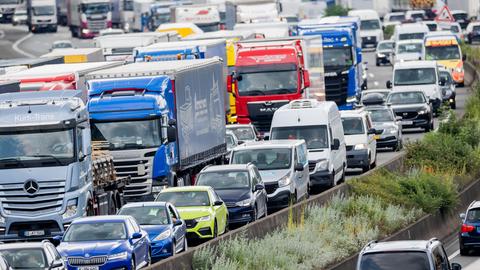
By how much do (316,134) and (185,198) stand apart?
10.0 metres

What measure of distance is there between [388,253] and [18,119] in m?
10.8

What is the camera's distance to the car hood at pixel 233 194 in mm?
32469

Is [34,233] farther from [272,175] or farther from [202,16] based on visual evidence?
[202,16]

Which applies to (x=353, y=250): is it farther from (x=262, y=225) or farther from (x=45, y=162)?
(x=45, y=162)

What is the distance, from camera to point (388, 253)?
20.7 metres

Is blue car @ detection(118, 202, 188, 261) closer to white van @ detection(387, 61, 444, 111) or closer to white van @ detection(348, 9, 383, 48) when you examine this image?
white van @ detection(387, 61, 444, 111)

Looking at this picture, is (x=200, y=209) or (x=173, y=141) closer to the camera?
(x=200, y=209)

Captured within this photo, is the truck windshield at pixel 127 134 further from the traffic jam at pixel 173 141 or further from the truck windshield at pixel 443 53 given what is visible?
the truck windshield at pixel 443 53

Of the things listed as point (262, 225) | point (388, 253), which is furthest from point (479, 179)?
point (388, 253)

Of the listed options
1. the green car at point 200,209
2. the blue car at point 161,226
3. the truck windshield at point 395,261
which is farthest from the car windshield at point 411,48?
the truck windshield at point 395,261

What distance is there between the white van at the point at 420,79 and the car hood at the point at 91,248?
1494 inches

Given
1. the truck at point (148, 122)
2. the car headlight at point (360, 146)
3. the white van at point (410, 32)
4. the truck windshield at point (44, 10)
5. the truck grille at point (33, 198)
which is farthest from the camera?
the truck windshield at point (44, 10)

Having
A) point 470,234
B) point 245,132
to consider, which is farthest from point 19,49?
point 470,234

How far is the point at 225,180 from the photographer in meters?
33.4
